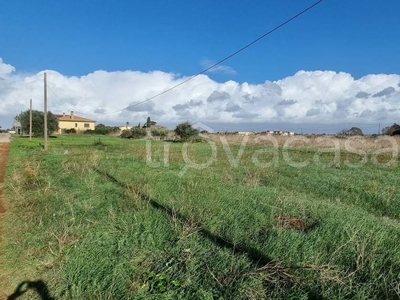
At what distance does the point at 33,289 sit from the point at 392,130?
151 feet

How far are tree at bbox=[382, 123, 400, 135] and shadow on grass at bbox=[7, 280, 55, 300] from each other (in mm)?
44368

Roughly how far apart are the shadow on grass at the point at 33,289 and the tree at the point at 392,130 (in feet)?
146

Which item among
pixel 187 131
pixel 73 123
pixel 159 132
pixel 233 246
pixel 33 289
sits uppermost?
pixel 73 123

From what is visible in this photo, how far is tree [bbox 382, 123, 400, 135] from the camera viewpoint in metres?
37.7

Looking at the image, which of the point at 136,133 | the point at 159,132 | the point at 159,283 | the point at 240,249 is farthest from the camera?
the point at 136,133

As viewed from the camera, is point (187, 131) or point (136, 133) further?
point (136, 133)

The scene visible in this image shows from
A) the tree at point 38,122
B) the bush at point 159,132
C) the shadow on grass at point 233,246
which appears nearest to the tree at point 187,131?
the bush at point 159,132

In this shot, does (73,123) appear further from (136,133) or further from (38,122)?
(38,122)

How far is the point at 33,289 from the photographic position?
9.96ft

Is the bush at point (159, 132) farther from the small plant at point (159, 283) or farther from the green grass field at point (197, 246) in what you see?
the small plant at point (159, 283)

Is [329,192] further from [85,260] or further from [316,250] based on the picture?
[85,260]

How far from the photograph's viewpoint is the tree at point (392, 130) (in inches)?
1486

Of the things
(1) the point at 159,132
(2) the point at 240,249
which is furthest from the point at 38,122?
(2) the point at 240,249

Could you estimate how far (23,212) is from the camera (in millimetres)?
5555
